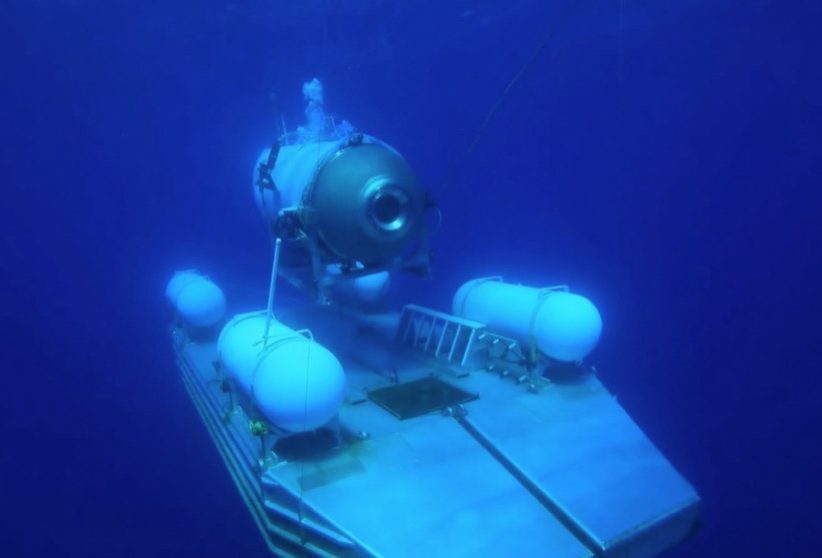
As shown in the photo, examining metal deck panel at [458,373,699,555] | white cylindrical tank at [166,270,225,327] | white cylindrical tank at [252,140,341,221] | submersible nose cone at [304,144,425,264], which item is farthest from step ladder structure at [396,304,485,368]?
white cylindrical tank at [166,270,225,327]

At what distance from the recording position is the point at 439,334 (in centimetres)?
676

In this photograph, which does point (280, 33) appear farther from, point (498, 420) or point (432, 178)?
point (498, 420)

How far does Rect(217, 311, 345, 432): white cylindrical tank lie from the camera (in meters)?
3.82

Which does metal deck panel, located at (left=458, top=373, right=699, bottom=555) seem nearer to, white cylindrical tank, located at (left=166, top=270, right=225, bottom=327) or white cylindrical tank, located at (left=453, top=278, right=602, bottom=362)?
white cylindrical tank, located at (left=453, top=278, right=602, bottom=362)

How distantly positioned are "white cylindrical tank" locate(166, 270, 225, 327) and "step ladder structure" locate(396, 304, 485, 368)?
3.01m

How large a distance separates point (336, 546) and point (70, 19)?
16505 mm

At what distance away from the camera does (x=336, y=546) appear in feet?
11.0

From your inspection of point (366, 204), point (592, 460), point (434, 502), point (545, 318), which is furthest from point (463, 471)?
point (366, 204)

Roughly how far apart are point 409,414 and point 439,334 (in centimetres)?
203

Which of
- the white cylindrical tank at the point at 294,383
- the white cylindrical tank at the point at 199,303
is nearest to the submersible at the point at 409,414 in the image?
the white cylindrical tank at the point at 294,383

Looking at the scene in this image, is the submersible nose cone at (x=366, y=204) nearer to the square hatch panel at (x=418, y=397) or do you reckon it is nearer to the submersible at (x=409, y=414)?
the submersible at (x=409, y=414)

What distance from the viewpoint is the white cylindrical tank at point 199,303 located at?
752cm

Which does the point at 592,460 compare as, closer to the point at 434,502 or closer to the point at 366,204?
the point at 434,502

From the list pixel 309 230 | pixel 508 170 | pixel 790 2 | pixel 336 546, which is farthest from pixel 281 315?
pixel 790 2
